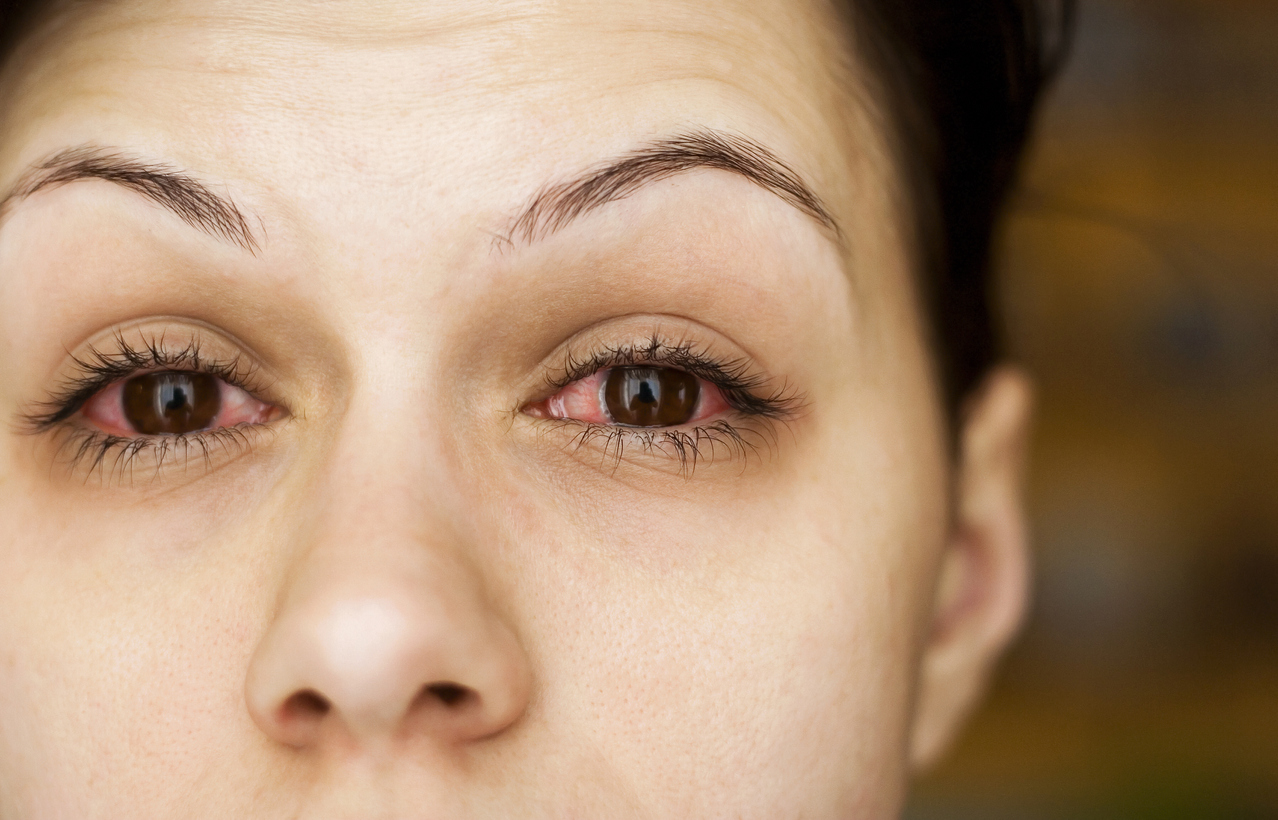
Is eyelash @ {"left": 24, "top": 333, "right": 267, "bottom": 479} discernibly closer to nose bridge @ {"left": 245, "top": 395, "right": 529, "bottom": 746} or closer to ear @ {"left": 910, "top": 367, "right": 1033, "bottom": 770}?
nose bridge @ {"left": 245, "top": 395, "right": 529, "bottom": 746}

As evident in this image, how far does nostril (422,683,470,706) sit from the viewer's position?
2.78 feet

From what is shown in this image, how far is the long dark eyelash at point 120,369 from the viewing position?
3.28ft

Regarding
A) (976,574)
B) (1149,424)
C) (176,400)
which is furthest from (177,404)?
(1149,424)

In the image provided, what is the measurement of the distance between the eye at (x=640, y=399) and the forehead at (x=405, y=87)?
0.23 meters

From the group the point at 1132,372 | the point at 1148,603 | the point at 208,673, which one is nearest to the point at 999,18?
the point at 208,673

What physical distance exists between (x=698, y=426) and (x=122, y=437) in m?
0.55

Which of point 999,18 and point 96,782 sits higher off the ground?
point 999,18

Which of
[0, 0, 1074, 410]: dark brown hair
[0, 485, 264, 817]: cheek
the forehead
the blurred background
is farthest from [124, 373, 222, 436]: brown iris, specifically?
the blurred background

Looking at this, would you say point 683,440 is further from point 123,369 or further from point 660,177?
point 123,369

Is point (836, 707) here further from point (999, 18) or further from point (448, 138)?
point (999, 18)

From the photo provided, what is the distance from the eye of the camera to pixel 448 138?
0.94m

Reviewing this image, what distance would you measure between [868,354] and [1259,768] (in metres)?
2.37

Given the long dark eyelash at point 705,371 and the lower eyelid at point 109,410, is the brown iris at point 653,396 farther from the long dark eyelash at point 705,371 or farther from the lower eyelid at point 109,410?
the lower eyelid at point 109,410

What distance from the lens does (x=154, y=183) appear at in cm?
95
